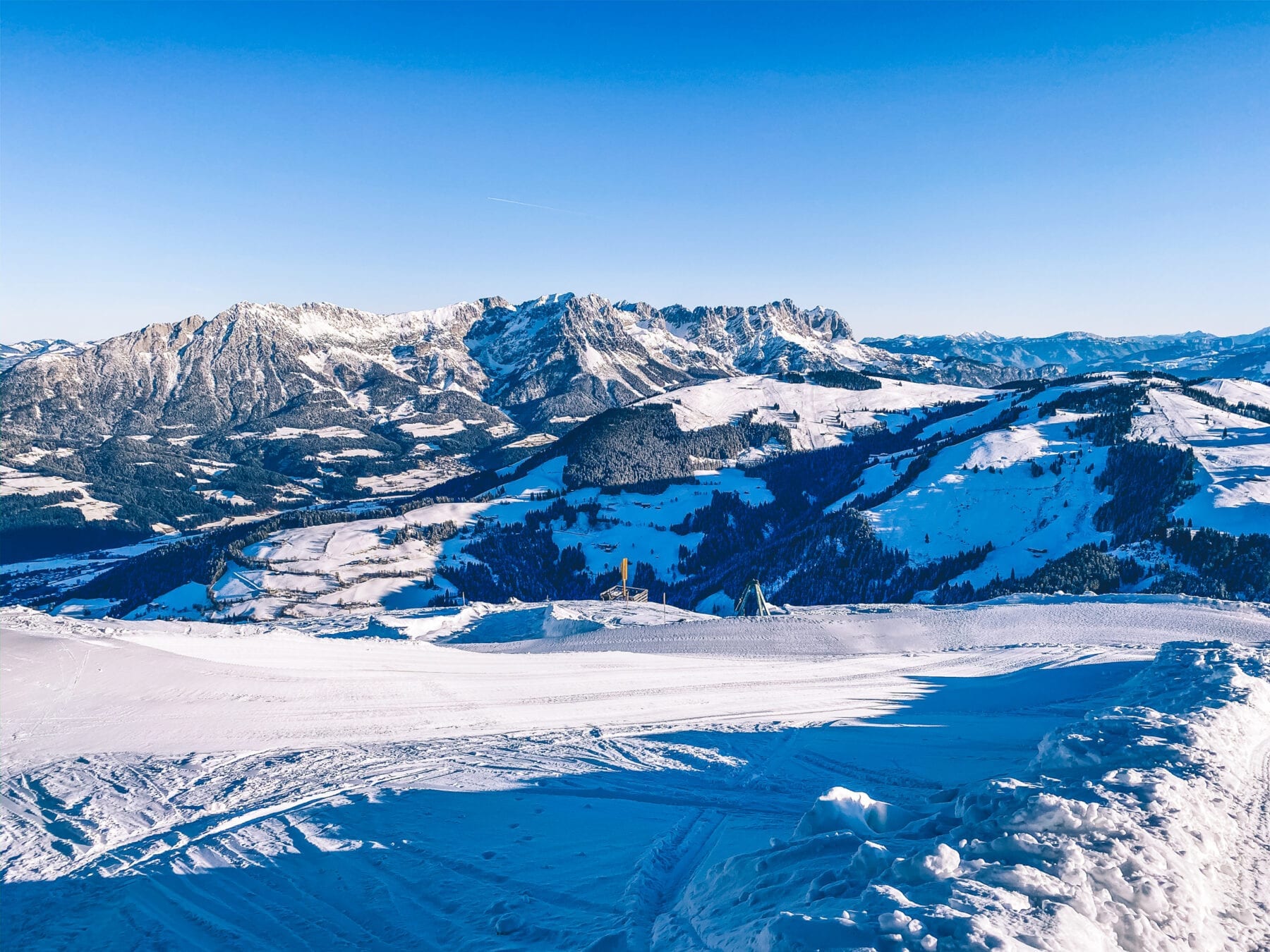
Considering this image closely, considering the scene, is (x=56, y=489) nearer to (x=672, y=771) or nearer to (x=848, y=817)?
(x=672, y=771)

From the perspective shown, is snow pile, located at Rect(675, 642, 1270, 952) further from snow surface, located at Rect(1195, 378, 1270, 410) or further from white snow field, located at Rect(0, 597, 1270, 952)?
snow surface, located at Rect(1195, 378, 1270, 410)

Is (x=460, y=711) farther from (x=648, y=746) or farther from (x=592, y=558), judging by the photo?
(x=592, y=558)

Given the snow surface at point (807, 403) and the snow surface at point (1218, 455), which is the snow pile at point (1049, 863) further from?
the snow surface at point (807, 403)

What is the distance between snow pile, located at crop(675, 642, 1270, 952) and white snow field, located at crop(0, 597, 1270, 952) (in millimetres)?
40

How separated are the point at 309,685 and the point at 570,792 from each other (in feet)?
40.2

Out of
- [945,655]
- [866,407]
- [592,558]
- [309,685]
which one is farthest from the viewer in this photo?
[866,407]

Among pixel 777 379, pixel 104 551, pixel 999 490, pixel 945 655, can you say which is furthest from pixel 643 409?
pixel 945 655

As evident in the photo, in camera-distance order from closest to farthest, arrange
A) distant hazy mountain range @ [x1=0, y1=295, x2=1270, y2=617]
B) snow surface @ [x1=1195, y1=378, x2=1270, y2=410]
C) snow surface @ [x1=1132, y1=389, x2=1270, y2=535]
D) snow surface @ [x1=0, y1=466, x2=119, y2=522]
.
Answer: snow surface @ [x1=1132, y1=389, x2=1270, y2=535]
distant hazy mountain range @ [x1=0, y1=295, x2=1270, y2=617]
snow surface @ [x1=1195, y1=378, x2=1270, y2=410]
snow surface @ [x1=0, y1=466, x2=119, y2=522]

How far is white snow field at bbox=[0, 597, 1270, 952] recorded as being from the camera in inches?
296

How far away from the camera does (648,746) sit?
1702 cm

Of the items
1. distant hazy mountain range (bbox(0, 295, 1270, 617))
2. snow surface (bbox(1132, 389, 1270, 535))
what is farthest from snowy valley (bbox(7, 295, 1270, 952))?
distant hazy mountain range (bbox(0, 295, 1270, 617))

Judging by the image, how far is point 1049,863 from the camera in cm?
727

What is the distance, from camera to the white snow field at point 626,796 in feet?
24.7

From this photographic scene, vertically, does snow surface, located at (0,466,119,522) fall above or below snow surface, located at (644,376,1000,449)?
below
